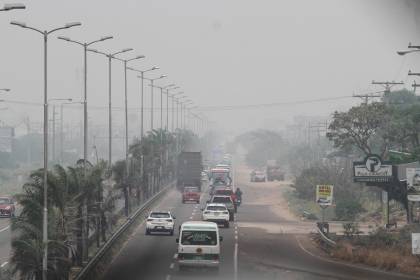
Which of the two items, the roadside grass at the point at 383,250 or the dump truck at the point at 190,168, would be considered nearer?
the roadside grass at the point at 383,250

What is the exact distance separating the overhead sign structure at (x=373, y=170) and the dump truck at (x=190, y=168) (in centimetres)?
4628

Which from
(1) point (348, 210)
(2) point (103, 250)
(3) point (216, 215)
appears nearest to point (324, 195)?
(3) point (216, 215)

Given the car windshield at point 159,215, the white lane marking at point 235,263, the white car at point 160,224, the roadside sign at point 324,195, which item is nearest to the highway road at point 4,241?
the white car at point 160,224

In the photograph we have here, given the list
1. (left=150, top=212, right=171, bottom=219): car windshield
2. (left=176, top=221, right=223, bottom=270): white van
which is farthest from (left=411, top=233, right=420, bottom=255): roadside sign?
(left=150, top=212, right=171, bottom=219): car windshield

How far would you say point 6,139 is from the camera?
632ft

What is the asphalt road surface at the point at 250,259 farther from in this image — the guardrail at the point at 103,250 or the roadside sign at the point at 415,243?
the roadside sign at the point at 415,243

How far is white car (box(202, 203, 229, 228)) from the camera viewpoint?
64.9m

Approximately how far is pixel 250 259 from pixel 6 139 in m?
151

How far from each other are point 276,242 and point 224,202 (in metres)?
16.4

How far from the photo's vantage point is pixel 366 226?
2734 inches

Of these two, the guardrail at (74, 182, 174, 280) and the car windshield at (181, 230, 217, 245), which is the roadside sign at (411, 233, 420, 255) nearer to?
the car windshield at (181, 230, 217, 245)

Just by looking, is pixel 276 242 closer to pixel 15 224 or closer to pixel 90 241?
pixel 90 241

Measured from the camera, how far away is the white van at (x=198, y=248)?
40.8 metres

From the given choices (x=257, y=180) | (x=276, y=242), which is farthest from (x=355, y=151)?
(x=276, y=242)
